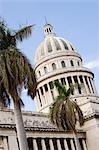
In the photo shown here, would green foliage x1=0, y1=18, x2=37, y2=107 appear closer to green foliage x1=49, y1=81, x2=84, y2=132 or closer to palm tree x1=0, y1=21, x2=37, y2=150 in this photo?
palm tree x1=0, y1=21, x2=37, y2=150

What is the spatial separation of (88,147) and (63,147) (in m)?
6.81

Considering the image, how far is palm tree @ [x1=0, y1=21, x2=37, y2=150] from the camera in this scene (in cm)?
2558

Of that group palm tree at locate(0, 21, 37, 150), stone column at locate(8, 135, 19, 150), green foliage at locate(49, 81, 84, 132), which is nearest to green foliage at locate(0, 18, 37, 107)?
palm tree at locate(0, 21, 37, 150)

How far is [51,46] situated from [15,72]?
6982cm

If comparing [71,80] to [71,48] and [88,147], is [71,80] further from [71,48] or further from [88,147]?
[88,147]

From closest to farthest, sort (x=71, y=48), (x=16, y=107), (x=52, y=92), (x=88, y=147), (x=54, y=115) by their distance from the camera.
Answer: (x=16, y=107)
(x=54, y=115)
(x=88, y=147)
(x=52, y=92)
(x=71, y=48)

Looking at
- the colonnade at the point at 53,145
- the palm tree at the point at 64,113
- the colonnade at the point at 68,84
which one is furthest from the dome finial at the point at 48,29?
the palm tree at the point at 64,113

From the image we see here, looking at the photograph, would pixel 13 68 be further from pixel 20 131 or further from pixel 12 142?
pixel 12 142

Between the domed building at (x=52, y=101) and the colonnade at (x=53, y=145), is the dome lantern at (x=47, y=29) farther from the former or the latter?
the colonnade at (x=53, y=145)

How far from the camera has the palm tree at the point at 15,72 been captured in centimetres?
2558

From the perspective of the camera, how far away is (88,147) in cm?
6769

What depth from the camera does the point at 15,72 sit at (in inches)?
1017

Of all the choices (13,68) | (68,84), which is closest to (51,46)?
(68,84)

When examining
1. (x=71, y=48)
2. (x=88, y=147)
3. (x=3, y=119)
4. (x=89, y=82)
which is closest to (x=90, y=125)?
(x=88, y=147)
